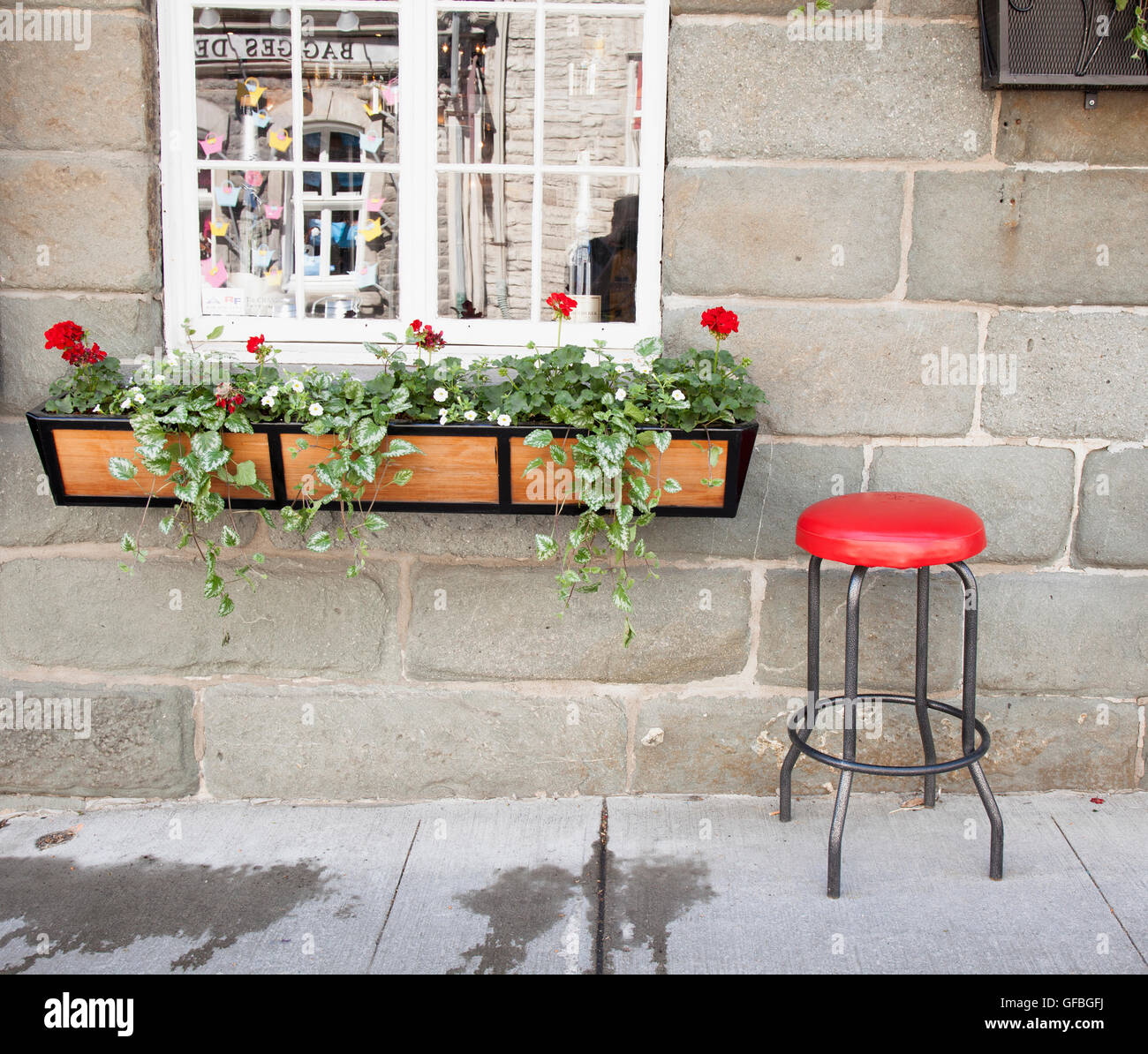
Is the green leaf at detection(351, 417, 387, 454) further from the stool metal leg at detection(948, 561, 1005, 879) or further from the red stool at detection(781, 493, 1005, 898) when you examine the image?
the stool metal leg at detection(948, 561, 1005, 879)

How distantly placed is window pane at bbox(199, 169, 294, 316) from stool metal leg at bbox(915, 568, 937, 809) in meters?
2.01

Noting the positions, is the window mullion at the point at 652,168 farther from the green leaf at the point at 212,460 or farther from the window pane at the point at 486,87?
the green leaf at the point at 212,460

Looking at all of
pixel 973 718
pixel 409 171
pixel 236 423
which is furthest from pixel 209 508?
pixel 973 718

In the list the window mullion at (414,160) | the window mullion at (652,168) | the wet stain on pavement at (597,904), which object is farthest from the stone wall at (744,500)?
the window mullion at (414,160)

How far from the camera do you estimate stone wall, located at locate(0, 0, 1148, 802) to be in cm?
285

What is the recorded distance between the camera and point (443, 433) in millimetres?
2686

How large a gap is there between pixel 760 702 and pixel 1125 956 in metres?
1.11

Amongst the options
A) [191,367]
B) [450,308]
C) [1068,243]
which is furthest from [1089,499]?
[191,367]

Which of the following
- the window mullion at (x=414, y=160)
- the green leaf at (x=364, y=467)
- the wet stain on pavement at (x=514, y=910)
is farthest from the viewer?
the window mullion at (x=414, y=160)

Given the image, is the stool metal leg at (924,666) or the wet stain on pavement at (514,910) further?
the stool metal leg at (924,666)

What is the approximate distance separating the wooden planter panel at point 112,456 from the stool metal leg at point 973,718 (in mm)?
1835

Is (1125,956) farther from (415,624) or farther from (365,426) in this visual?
(365,426)

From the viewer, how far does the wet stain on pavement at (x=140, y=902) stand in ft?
8.19

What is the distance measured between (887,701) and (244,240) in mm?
2299
